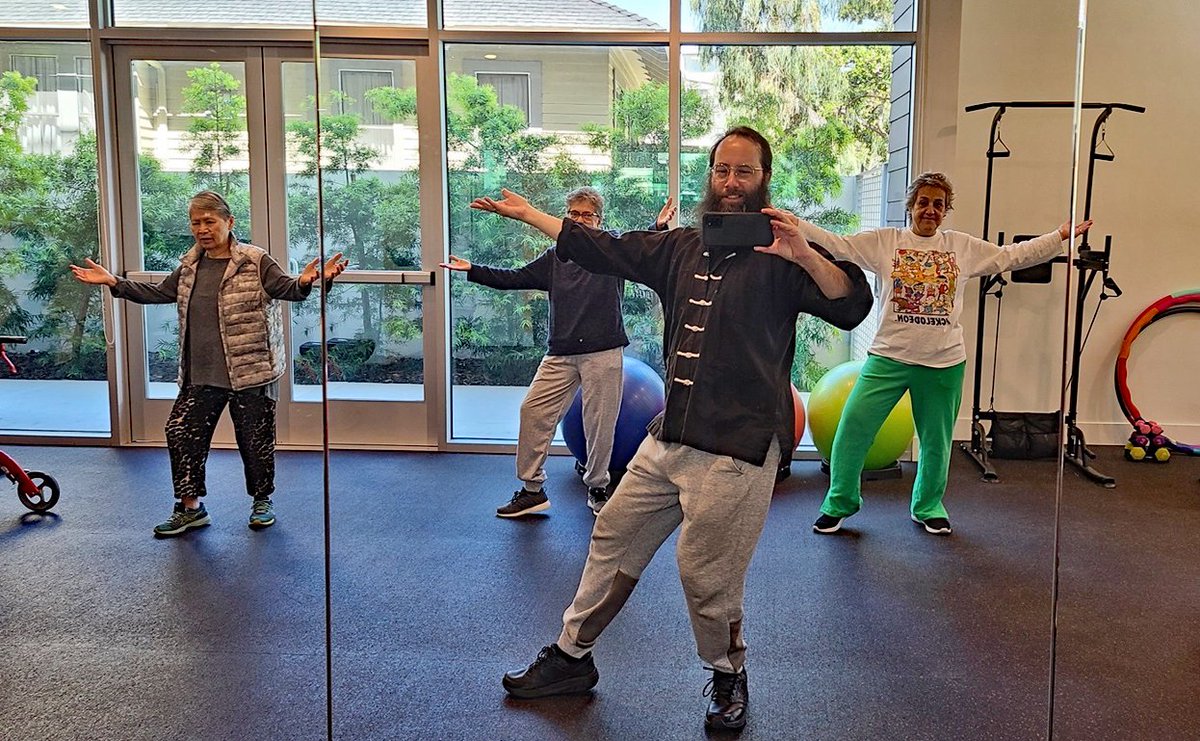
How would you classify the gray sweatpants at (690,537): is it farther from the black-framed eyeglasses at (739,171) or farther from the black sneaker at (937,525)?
the black sneaker at (937,525)

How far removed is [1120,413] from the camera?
3822 mm

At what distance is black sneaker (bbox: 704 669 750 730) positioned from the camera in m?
2.01

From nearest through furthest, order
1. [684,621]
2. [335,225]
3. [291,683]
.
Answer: [291,683] → [335,225] → [684,621]

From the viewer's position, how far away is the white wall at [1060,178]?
3373mm

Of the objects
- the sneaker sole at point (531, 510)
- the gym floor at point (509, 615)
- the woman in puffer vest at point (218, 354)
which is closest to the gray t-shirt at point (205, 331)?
the woman in puffer vest at point (218, 354)

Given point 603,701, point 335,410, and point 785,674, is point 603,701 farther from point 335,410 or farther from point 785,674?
point 335,410

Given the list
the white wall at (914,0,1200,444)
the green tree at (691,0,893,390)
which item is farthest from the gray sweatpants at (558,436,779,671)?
the white wall at (914,0,1200,444)

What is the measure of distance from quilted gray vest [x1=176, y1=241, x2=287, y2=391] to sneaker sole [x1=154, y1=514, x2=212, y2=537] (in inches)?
17.0

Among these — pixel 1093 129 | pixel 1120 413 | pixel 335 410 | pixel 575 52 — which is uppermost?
pixel 575 52

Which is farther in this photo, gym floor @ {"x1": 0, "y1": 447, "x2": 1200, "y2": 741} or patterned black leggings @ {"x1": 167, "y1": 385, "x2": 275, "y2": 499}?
patterned black leggings @ {"x1": 167, "y1": 385, "x2": 275, "y2": 499}

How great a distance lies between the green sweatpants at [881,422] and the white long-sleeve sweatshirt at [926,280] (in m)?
0.09

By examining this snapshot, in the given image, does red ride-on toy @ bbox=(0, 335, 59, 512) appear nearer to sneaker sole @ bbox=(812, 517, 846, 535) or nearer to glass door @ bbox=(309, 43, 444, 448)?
glass door @ bbox=(309, 43, 444, 448)

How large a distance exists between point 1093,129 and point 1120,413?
1254 millimetres

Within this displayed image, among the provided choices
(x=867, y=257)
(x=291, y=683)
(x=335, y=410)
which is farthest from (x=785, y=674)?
(x=867, y=257)
